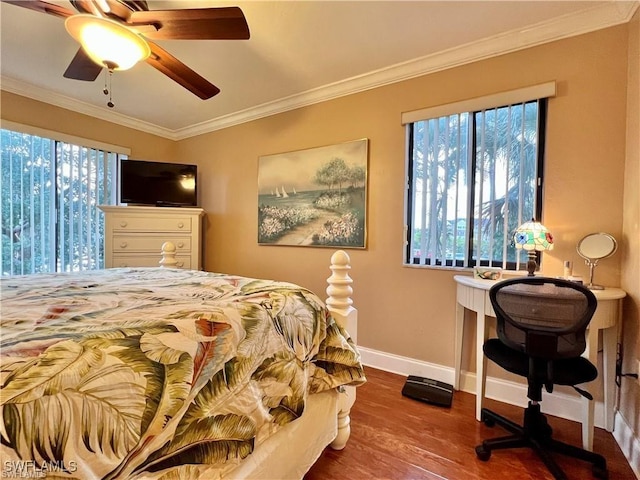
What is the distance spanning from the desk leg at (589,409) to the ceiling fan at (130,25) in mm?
2271

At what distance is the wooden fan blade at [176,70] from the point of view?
154 centimetres

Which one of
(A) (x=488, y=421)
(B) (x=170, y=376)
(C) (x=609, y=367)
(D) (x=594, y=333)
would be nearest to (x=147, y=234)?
(B) (x=170, y=376)

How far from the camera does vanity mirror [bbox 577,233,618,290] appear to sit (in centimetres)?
159

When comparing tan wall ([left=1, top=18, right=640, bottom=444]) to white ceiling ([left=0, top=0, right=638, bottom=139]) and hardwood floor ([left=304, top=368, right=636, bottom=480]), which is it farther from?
hardwood floor ([left=304, top=368, right=636, bottom=480])

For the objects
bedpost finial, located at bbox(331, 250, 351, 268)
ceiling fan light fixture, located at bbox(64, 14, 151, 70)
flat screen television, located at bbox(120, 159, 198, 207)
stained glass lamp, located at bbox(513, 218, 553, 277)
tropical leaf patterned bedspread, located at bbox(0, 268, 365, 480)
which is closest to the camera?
tropical leaf patterned bedspread, located at bbox(0, 268, 365, 480)

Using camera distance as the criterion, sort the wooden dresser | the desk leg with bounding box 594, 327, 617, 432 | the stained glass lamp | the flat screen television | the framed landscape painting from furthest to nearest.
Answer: the flat screen television, the wooden dresser, the framed landscape painting, the stained glass lamp, the desk leg with bounding box 594, 327, 617, 432

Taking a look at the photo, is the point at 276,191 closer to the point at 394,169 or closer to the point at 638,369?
the point at 394,169

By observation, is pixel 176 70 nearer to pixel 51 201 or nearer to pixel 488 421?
pixel 51 201

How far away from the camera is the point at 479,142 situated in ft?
6.82

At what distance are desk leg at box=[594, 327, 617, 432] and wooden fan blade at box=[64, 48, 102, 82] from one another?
3183 mm

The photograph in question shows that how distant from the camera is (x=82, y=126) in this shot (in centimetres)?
305

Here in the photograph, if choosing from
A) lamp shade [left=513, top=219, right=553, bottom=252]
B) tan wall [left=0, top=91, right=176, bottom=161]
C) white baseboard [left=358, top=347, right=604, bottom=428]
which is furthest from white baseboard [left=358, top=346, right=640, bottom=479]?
tan wall [left=0, top=91, right=176, bottom=161]

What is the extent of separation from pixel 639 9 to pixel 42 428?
2.85m

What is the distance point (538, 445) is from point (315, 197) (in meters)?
2.22
